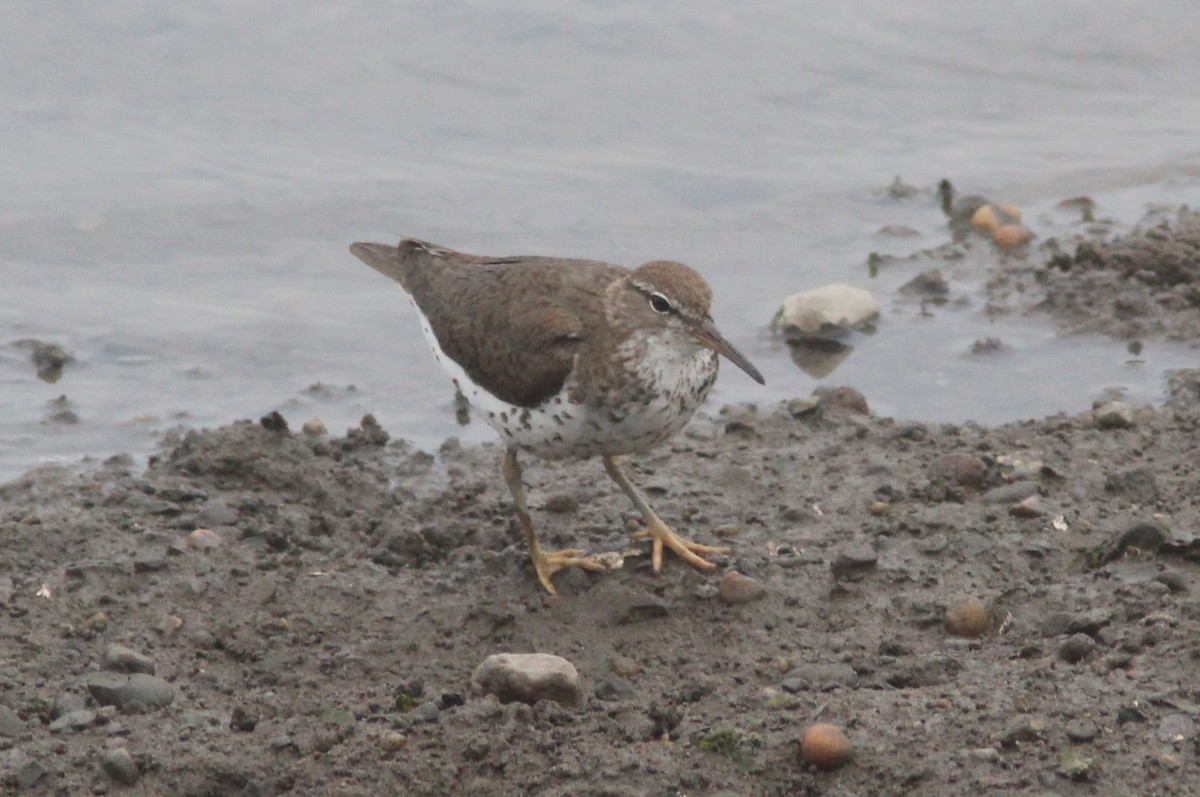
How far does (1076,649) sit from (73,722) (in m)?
3.39

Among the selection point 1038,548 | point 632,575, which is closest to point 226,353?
point 632,575

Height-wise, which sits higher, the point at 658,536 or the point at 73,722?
the point at 658,536

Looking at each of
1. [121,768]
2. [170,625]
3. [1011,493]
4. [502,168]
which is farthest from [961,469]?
[502,168]

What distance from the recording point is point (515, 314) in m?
6.78

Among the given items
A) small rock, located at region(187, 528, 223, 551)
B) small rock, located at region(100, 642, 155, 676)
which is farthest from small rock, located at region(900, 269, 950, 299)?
small rock, located at region(100, 642, 155, 676)

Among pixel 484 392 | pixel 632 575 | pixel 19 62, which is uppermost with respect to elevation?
pixel 19 62

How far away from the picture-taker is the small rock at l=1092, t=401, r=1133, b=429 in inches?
304

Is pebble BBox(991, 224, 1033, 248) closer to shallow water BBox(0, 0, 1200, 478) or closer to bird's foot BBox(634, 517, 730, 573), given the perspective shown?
shallow water BBox(0, 0, 1200, 478)

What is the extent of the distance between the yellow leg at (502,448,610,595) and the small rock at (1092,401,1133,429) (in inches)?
109

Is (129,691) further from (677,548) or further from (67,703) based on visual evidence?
(677,548)

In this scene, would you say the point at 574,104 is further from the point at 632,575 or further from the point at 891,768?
the point at 891,768

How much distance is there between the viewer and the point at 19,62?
1245 centimetres

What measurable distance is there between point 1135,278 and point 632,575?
179 inches

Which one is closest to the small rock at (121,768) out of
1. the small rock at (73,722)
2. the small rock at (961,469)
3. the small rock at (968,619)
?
the small rock at (73,722)
